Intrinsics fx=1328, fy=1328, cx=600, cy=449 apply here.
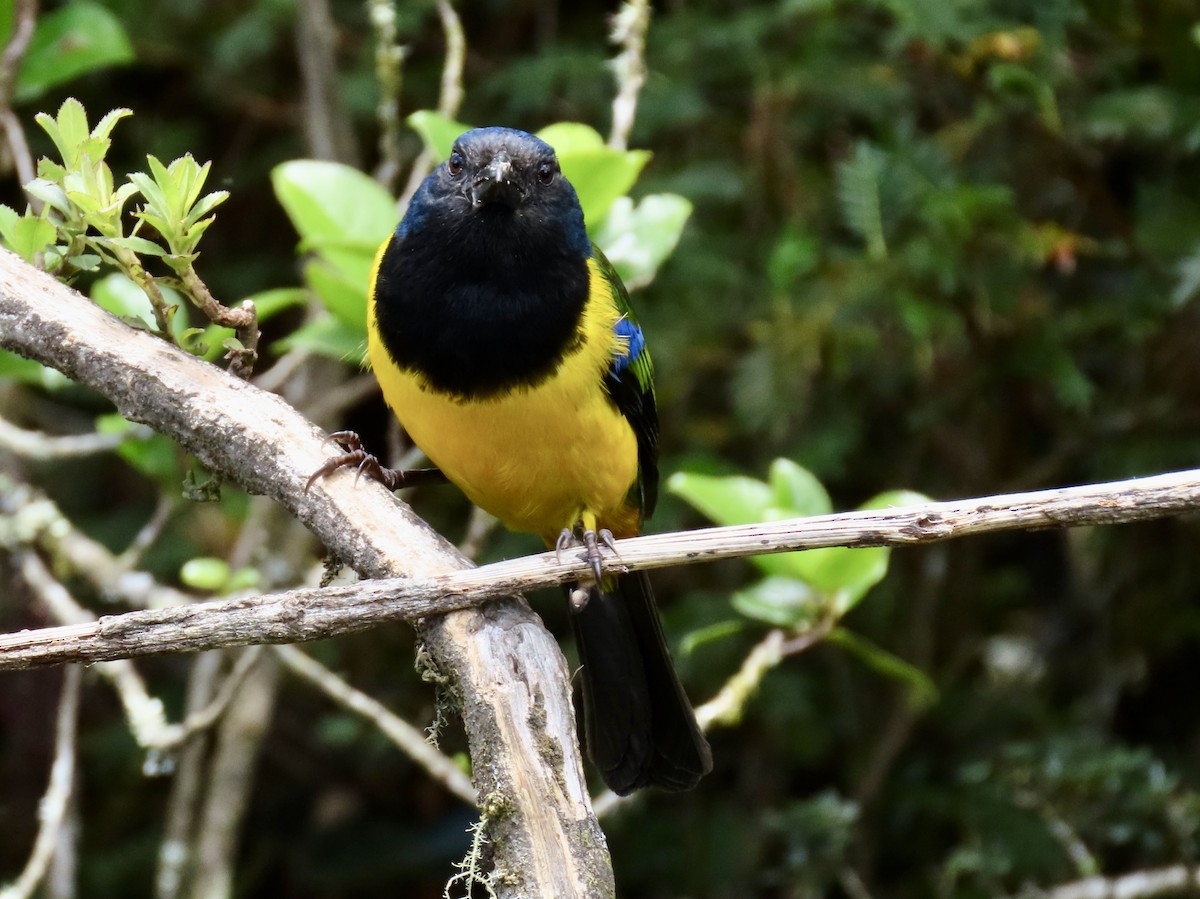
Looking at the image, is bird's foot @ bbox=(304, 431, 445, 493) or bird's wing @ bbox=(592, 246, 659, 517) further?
bird's wing @ bbox=(592, 246, 659, 517)

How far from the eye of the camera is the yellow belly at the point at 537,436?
256 centimetres

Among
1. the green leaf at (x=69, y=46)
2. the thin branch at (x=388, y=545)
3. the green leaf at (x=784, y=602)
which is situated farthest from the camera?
the green leaf at (x=69, y=46)

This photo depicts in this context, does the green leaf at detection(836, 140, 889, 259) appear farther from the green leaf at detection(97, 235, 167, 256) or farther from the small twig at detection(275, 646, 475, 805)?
the green leaf at detection(97, 235, 167, 256)

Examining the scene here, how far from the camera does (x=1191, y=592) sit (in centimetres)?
407

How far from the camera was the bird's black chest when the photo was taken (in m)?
2.54

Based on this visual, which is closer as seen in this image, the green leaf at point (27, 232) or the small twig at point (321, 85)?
the green leaf at point (27, 232)

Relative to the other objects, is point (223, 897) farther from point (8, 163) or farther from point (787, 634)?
point (8, 163)

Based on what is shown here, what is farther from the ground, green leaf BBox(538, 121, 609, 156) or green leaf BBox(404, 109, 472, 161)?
green leaf BBox(404, 109, 472, 161)

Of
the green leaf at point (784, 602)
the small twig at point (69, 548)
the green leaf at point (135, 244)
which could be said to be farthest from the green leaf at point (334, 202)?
the green leaf at point (784, 602)

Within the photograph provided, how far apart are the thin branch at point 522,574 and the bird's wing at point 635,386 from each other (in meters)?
0.92

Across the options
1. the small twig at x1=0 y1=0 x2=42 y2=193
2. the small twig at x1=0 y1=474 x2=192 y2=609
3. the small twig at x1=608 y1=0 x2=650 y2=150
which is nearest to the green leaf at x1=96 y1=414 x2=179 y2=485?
the small twig at x1=0 y1=474 x2=192 y2=609

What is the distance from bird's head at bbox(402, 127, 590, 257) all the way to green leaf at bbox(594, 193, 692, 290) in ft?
0.60

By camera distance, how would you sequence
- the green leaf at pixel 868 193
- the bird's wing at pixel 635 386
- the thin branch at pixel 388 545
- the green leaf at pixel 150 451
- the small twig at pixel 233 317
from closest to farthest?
the thin branch at pixel 388 545, the small twig at pixel 233 317, the bird's wing at pixel 635 386, the green leaf at pixel 150 451, the green leaf at pixel 868 193

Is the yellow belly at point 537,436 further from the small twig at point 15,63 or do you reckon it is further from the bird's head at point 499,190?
the small twig at point 15,63
